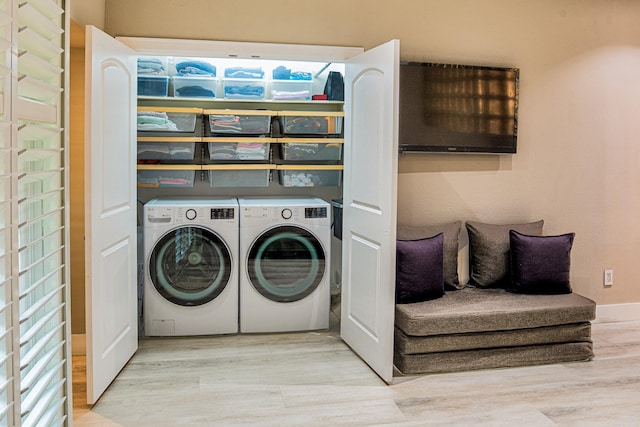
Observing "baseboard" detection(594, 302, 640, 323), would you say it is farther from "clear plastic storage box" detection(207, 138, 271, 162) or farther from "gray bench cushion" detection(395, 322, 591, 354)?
"clear plastic storage box" detection(207, 138, 271, 162)

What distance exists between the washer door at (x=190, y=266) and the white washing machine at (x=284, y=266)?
0.16 meters

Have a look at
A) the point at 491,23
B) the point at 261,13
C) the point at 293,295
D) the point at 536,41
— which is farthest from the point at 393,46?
the point at 293,295

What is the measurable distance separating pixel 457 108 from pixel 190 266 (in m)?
2.14

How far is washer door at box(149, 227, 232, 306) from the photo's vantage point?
4.21m

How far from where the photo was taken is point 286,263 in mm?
4418

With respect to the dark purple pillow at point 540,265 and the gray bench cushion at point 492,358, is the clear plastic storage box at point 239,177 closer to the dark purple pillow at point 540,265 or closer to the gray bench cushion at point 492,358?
the gray bench cushion at point 492,358

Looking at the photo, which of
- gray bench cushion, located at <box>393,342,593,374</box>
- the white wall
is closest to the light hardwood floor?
gray bench cushion, located at <box>393,342,593,374</box>

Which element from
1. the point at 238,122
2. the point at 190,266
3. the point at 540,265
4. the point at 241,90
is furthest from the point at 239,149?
the point at 540,265

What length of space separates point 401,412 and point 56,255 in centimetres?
183

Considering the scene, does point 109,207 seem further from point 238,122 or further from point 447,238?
point 447,238

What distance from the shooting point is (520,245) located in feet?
13.4

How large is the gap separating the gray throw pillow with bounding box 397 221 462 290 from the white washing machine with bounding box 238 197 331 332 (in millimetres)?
615

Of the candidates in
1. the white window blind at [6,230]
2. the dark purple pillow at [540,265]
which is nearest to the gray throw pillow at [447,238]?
the dark purple pillow at [540,265]

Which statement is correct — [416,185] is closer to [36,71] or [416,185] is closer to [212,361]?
[212,361]
